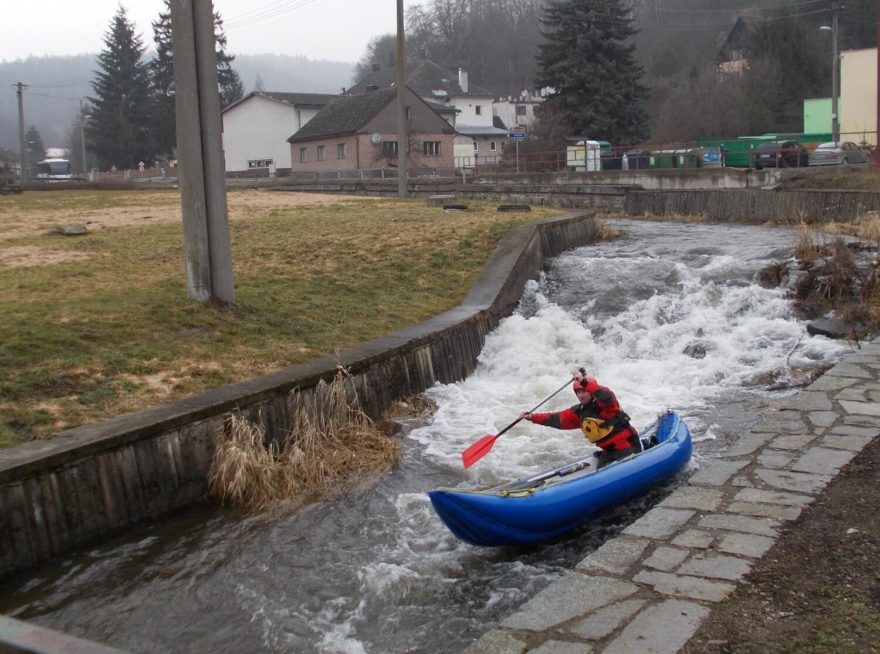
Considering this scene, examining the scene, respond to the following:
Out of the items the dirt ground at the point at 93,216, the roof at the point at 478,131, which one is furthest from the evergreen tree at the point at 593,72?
the roof at the point at 478,131

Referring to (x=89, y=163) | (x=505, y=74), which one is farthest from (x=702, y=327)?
(x=89, y=163)

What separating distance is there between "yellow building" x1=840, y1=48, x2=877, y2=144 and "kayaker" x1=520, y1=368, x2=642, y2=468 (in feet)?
131

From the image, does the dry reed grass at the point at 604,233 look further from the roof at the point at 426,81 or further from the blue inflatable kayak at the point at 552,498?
the roof at the point at 426,81

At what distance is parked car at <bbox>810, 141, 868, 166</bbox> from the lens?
28.5 meters

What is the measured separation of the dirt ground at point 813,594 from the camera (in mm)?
3664

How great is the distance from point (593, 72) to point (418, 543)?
40926 millimetres

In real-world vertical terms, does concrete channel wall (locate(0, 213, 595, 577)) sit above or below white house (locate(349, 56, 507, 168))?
below

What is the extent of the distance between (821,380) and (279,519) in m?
5.04

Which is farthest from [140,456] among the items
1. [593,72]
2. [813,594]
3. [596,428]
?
[593,72]

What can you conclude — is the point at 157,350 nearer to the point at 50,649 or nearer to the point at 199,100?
the point at 199,100

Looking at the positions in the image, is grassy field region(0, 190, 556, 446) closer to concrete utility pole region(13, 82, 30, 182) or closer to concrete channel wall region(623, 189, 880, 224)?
concrete channel wall region(623, 189, 880, 224)

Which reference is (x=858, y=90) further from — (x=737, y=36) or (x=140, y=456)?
(x=140, y=456)

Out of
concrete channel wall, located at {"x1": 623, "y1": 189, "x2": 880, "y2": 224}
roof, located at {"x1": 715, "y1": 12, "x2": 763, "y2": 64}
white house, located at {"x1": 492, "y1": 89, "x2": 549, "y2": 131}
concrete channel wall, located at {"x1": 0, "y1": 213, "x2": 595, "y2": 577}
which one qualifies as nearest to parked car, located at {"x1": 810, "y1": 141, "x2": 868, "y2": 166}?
concrete channel wall, located at {"x1": 623, "y1": 189, "x2": 880, "y2": 224}

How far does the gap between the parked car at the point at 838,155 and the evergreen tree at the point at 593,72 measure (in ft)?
51.6
